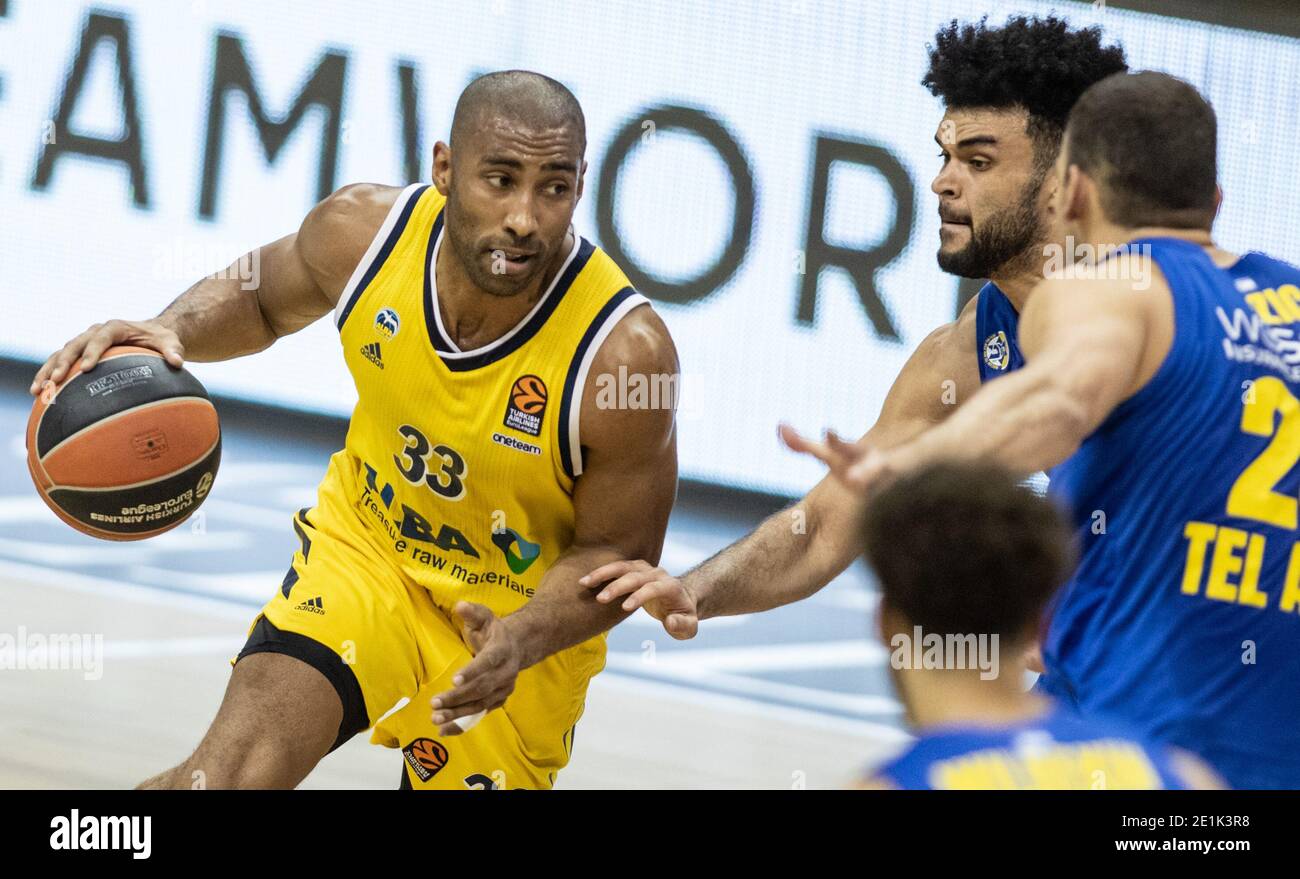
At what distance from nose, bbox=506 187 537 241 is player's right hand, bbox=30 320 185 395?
0.85 metres

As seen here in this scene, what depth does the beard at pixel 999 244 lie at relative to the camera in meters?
3.68

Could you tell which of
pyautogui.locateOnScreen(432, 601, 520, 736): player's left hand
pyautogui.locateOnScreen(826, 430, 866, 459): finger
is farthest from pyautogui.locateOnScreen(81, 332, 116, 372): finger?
pyautogui.locateOnScreen(826, 430, 866, 459): finger

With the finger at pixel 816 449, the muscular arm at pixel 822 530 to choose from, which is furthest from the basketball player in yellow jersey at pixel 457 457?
the finger at pixel 816 449

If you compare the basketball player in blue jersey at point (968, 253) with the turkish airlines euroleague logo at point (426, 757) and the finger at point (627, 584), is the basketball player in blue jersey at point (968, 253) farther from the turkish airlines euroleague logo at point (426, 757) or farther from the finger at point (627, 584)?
the turkish airlines euroleague logo at point (426, 757)

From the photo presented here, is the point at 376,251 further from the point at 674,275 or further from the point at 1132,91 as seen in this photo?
the point at 674,275

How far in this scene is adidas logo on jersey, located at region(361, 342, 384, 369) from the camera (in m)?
3.90

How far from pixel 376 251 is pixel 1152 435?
6.71 feet

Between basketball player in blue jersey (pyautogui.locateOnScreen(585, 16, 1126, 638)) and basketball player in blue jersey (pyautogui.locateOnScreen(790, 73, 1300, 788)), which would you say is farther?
basketball player in blue jersey (pyautogui.locateOnScreen(585, 16, 1126, 638))

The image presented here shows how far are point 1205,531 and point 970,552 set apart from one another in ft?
2.77

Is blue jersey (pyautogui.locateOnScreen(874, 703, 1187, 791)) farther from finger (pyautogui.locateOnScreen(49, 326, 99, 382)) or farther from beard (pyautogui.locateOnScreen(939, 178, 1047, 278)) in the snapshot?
finger (pyautogui.locateOnScreen(49, 326, 99, 382))

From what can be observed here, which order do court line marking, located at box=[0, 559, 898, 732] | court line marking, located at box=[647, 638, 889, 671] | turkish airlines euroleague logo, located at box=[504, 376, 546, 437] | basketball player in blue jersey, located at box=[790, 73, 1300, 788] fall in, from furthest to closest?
court line marking, located at box=[647, 638, 889, 671]
court line marking, located at box=[0, 559, 898, 732]
turkish airlines euroleague logo, located at box=[504, 376, 546, 437]
basketball player in blue jersey, located at box=[790, 73, 1300, 788]

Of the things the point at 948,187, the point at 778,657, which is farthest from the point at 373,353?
the point at 778,657

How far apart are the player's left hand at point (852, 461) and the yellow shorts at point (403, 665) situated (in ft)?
5.71

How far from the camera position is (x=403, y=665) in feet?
12.8
